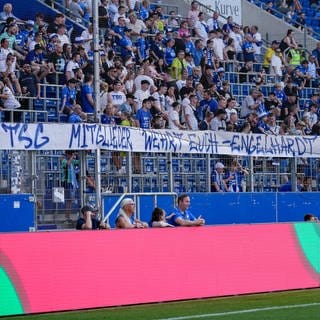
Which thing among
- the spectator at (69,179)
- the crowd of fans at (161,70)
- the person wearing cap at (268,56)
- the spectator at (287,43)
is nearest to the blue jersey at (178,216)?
the spectator at (69,179)

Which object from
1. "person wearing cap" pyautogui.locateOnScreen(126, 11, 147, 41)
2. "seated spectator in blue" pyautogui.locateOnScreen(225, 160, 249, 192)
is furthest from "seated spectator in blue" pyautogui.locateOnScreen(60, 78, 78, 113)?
"person wearing cap" pyautogui.locateOnScreen(126, 11, 147, 41)

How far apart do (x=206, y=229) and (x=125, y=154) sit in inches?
228

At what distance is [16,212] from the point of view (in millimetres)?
19984

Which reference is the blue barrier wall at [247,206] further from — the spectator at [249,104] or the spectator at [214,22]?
the spectator at [214,22]

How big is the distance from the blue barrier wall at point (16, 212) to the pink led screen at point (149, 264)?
13.9 feet

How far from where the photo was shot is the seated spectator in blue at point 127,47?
94.5 feet

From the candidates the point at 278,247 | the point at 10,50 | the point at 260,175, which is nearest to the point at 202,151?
the point at 260,175

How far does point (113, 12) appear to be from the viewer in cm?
3030

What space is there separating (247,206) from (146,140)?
10.2 ft

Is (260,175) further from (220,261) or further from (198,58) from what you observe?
(220,261)

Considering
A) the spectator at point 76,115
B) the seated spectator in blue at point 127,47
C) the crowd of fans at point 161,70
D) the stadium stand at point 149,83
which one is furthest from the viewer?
the seated spectator in blue at point 127,47

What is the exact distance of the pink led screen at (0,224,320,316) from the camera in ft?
47.5

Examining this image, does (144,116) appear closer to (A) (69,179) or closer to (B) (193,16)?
(A) (69,179)

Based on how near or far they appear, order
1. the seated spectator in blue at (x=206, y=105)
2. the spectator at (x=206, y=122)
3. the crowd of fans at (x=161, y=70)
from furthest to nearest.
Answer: the seated spectator in blue at (x=206, y=105), the spectator at (x=206, y=122), the crowd of fans at (x=161, y=70)
